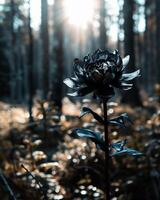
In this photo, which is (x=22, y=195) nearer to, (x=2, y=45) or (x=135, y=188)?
Answer: (x=135, y=188)

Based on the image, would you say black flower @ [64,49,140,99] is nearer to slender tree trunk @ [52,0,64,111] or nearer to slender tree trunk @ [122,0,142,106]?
slender tree trunk @ [52,0,64,111]

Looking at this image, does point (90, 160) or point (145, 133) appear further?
point (145, 133)

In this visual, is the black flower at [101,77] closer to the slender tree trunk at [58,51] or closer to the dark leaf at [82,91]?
the dark leaf at [82,91]

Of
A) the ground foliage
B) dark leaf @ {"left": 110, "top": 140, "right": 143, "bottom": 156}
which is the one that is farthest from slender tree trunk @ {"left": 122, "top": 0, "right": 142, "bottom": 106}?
dark leaf @ {"left": 110, "top": 140, "right": 143, "bottom": 156}

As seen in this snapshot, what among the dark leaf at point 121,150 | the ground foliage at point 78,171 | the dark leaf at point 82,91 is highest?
the dark leaf at point 82,91

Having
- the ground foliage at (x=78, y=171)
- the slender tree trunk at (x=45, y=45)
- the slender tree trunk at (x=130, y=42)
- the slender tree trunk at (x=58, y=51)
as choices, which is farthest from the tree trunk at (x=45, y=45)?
the ground foliage at (x=78, y=171)

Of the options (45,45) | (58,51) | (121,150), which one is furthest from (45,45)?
(121,150)

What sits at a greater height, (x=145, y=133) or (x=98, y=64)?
(x=98, y=64)

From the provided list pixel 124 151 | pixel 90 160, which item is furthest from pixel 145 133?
pixel 124 151
